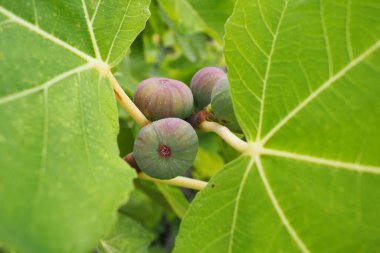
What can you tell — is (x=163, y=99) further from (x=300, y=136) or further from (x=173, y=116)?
(x=300, y=136)

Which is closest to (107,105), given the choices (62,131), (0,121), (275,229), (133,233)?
(62,131)

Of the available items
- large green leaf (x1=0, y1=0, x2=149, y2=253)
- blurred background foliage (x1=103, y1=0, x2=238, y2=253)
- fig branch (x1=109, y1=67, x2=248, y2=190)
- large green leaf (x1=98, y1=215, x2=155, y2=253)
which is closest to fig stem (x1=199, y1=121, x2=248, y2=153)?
fig branch (x1=109, y1=67, x2=248, y2=190)

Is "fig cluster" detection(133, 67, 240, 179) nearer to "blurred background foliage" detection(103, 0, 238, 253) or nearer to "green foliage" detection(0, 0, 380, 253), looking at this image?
"green foliage" detection(0, 0, 380, 253)

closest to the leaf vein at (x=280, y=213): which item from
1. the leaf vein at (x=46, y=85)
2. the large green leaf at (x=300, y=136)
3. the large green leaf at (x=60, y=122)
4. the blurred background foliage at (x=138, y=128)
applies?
the large green leaf at (x=300, y=136)

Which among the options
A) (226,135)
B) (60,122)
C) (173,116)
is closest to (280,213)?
(226,135)

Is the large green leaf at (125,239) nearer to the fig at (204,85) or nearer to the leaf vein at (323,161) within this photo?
the fig at (204,85)

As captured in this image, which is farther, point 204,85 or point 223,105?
point 204,85
